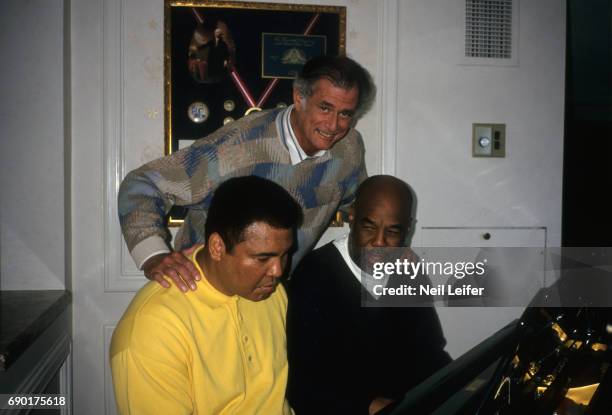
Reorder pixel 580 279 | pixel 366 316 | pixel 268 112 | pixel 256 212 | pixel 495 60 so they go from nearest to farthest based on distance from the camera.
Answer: pixel 580 279 < pixel 256 212 < pixel 366 316 < pixel 268 112 < pixel 495 60

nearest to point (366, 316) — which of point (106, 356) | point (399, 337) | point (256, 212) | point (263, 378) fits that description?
point (399, 337)

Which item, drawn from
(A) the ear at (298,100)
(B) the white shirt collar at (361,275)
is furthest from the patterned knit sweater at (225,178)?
(B) the white shirt collar at (361,275)

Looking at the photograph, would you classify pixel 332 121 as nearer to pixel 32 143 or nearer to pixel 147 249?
pixel 147 249

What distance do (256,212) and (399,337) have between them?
2.30 ft

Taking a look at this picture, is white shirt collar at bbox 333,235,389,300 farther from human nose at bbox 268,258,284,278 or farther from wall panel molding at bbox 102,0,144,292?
wall panel molding at bbox 102,0,144,292

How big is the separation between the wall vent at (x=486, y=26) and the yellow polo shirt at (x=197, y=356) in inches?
69.4

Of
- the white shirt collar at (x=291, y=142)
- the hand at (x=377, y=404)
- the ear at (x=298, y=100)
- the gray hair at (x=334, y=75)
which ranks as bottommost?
the hand at (x=377, y=404)

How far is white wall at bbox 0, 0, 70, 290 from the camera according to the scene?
1814 mm

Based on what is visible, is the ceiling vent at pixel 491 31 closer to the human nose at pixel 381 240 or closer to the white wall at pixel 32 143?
the human nose at pixel 381 240

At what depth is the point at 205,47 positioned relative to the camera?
2.07 m

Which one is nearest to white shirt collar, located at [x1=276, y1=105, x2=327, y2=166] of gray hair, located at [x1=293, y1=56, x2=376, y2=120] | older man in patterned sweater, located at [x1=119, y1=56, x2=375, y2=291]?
older man in patterned sweater, located at [x1=119, y1=56, x2=375, y2=291]

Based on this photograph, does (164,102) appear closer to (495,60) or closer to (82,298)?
(82,298)

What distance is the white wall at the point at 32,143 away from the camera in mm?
1814

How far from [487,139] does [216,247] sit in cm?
167
